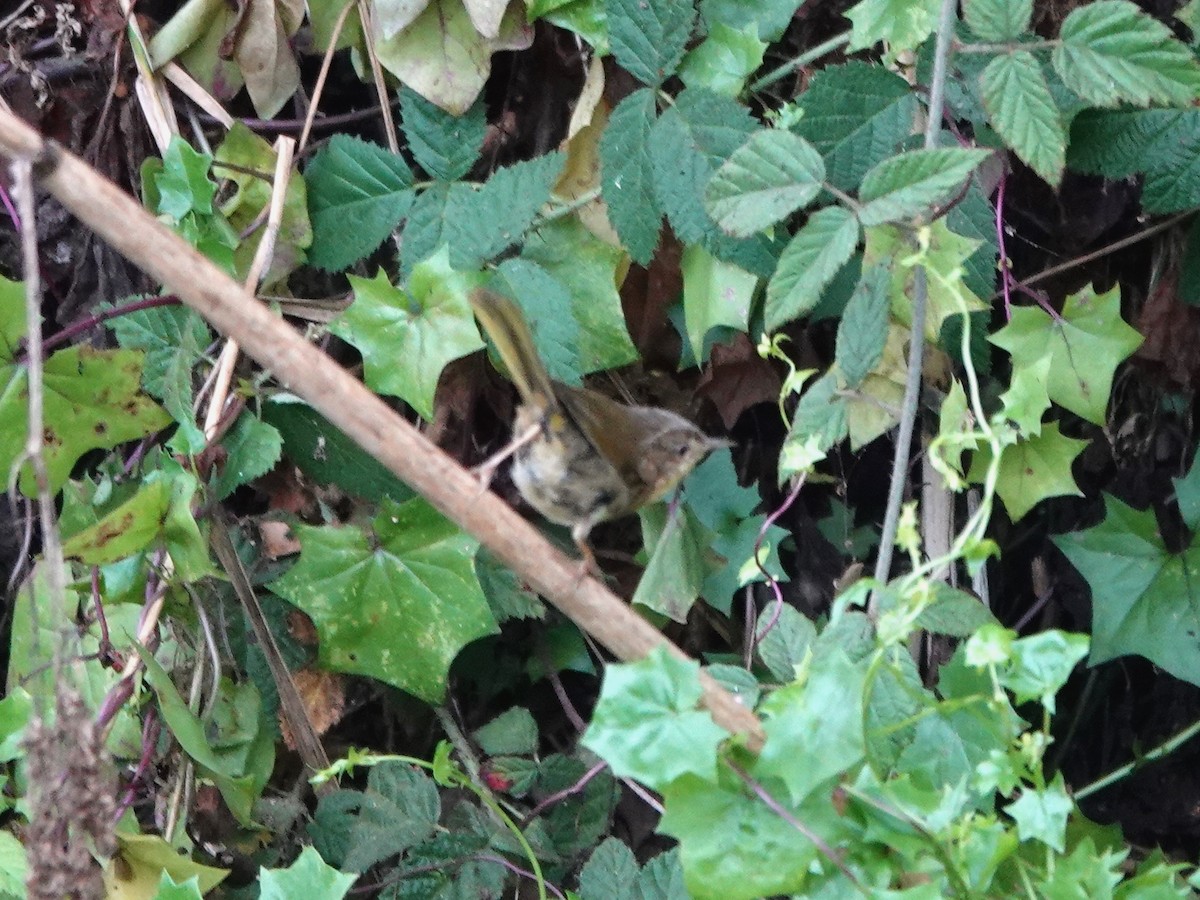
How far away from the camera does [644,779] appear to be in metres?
1.08

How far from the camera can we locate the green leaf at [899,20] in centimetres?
179

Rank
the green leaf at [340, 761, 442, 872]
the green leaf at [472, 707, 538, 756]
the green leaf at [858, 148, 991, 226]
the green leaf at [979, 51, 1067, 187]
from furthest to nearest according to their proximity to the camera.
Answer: the green leaf at [472, 707, 538, 756] < the green leaf at [340, 761, 442, 872] < the green leaf at [979, 51, 1067, 187] < the green leaf at [858, 148, 991, 226]

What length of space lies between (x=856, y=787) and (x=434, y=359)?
1.06 metres

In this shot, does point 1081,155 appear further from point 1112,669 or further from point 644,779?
point 644,779

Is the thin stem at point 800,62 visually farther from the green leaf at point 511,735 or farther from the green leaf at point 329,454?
the green leaf at point 511,735

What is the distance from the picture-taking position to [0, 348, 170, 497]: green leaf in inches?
73.9

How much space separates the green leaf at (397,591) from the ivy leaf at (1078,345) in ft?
3.00

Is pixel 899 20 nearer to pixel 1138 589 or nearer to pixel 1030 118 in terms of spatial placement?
pixel 1030 118

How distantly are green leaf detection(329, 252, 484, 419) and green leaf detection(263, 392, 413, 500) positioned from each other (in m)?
0.22

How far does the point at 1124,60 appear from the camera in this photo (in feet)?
5.51

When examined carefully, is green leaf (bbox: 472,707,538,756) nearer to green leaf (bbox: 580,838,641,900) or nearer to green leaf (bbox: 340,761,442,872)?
green leaf (bbox: 340,761,442,872)

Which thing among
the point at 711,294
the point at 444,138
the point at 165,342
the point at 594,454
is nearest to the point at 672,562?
the point at 594,454

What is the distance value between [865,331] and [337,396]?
82 cm

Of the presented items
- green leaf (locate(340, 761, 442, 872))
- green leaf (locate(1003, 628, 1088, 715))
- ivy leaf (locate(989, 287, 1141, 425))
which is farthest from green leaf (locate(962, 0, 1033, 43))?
green leaf (locate(340, 761, 442, 872))
